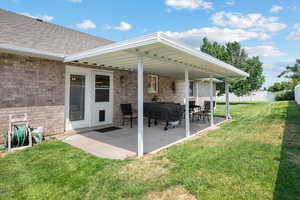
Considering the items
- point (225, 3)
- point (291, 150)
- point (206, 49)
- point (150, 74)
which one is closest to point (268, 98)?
point (206, 49)

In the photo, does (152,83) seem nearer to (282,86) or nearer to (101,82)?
(101,82)

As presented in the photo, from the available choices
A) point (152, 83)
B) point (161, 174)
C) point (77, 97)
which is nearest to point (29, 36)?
point (77, 97)

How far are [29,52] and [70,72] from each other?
5.10 feet

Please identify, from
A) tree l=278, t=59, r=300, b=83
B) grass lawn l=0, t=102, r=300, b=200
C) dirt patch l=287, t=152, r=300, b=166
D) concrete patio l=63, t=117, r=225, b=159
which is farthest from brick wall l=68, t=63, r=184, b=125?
tree l=278, t=59, r=300, b=83

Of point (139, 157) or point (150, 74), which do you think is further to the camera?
point (150, 74)

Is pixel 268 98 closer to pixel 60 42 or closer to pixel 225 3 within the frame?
pixel 225 3

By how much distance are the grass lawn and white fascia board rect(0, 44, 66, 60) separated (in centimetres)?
269

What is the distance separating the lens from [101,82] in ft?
23.2

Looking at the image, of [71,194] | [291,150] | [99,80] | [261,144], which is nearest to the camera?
[71,194]

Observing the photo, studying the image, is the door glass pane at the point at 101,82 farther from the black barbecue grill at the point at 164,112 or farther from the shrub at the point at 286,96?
the shrub at the point at 286,96

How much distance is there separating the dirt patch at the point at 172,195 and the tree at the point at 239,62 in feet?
66.1

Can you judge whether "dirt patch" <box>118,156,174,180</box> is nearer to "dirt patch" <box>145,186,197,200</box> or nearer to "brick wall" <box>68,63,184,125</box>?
"dirt patch" <box>145,186,197,200</box>

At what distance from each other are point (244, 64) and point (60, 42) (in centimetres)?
2196

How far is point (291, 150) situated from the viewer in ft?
13.5
